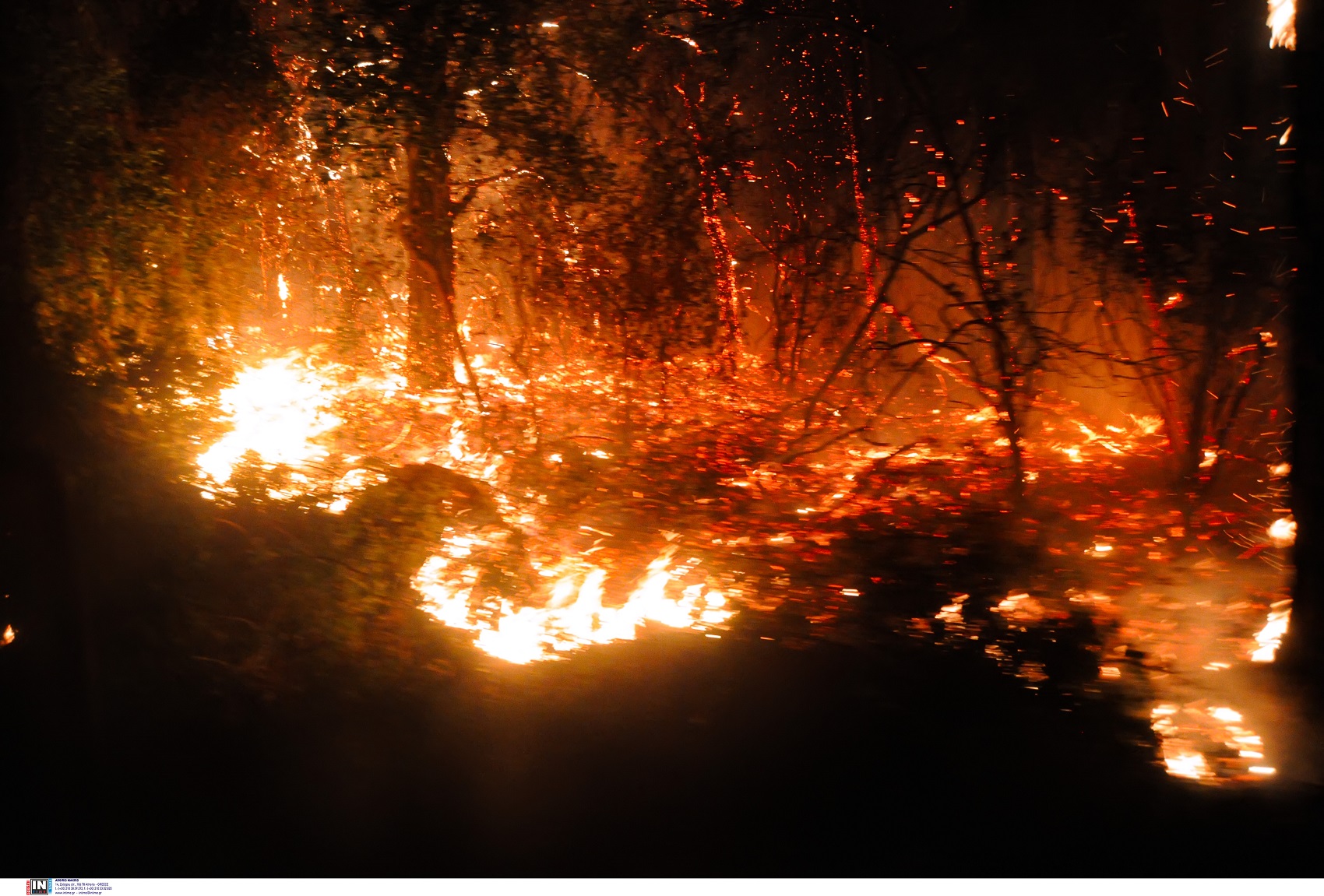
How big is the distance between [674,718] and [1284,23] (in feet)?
11.0

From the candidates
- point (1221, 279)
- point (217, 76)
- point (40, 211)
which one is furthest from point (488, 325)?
point (1221, 279)

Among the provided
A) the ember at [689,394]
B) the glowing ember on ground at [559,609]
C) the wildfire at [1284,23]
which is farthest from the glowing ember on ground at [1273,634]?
the glowing ember on ground at [559,609]

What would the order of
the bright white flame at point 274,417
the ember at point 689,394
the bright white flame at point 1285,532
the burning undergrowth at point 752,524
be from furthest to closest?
the bright white flame at point 274,417 → the burning undergrowth at point 752,524 → the ember at point 689,394 → the bright white flame at point 1285,532

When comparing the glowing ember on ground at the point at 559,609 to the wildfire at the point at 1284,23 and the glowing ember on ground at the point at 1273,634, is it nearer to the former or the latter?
the glowing ember on ground at the point at 1273,634

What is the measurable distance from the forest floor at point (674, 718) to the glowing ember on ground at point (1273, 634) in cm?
6

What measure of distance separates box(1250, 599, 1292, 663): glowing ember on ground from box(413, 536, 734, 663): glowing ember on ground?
221cm

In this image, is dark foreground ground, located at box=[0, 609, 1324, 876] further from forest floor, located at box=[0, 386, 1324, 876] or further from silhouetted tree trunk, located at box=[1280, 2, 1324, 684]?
silhouetted tree trunk, located at box=[1280, 2, 1324, 684]

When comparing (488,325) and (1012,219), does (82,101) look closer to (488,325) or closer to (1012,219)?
(488,325)

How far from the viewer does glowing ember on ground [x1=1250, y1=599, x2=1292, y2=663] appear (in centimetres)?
371

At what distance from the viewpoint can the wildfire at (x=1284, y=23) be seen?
10.7 feet

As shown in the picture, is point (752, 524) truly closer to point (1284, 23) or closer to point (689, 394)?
point (689, 394)

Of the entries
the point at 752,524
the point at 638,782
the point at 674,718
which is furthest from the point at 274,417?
the point at 638,782

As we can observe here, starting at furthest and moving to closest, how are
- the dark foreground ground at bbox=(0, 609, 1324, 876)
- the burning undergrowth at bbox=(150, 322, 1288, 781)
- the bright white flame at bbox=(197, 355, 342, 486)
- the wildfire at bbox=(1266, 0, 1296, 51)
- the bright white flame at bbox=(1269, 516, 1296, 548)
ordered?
the bright white flame at bbox=(197, 355, 342, 486) → the burning undergrowth at bbox=(150, 322, 1288, 781) → the bright white flame at bbox=(1269, 516, 1296, 548) → the wildfire at bbox=(1266, 0, 1296, 51) → the dark foreground ground at bbox=(0, 609, 1324, 876)

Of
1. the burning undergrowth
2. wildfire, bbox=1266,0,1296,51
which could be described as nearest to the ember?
the burning undergrowth
